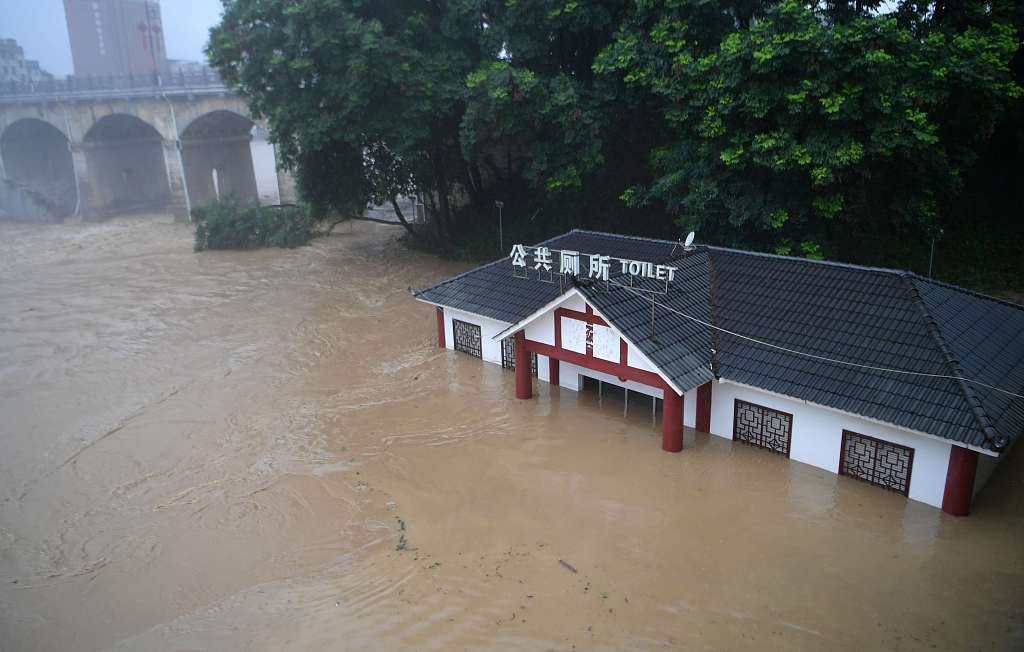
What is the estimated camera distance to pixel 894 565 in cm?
1251

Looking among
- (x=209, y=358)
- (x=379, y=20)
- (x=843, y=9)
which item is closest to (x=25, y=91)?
(x=379, y=20)

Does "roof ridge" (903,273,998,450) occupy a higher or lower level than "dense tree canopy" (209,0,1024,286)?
lower

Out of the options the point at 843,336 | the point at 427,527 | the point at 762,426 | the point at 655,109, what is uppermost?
the point at 655,109

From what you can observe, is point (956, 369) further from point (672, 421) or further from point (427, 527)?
point (427, 527)

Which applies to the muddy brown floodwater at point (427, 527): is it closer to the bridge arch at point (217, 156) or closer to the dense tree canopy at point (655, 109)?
the dense tree canopy at point (655, 109)

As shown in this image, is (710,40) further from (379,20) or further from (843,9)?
(379,20)

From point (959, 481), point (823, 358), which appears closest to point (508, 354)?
point (823, 358)

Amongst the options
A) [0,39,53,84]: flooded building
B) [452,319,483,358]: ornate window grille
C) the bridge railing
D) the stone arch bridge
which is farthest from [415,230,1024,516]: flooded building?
[0,39,53,84]: flooded building

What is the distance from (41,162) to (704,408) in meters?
56.2

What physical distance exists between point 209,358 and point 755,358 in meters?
16.0

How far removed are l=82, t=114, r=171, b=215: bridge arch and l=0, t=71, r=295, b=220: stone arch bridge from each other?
0.07 meters

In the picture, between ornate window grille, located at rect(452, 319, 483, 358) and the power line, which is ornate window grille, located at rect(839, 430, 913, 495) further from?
ornate window grille, located at rect(452, 319, 483, 358)

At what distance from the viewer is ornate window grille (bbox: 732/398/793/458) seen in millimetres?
15664

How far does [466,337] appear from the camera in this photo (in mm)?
22109
